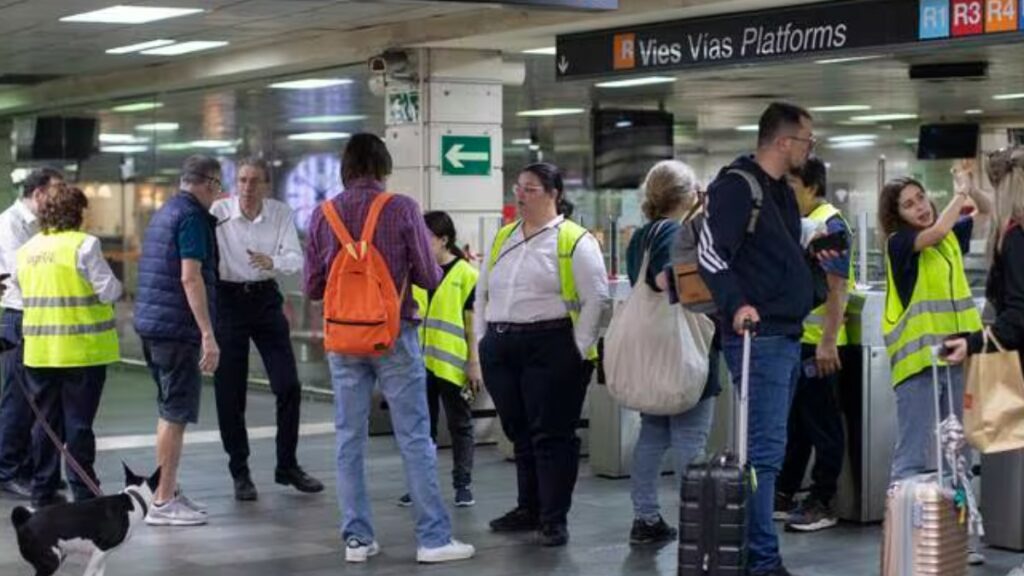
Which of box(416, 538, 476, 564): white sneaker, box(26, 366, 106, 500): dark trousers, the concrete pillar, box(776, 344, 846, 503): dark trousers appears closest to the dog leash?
box(26, 366, 106, 500): dark trousers

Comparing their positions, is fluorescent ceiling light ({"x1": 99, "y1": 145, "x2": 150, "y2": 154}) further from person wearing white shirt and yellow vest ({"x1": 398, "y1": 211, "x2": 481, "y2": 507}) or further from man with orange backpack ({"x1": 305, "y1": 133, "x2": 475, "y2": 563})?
man with orange backpack ({"x1": 305, "y1": 133, "x2": 475, "y2": 563})

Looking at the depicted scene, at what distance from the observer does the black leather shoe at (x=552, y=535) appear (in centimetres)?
802

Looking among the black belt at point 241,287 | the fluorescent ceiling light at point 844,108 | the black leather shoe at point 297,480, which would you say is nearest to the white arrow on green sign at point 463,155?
the black belt at point 241,287

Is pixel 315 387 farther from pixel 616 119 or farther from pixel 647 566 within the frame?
pixel 647 566

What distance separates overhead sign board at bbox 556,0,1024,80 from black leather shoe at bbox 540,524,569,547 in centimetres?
340

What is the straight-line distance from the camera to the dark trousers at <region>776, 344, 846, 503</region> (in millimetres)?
8297

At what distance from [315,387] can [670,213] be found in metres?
8.42

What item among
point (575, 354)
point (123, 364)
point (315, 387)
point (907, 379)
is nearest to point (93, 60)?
point (315, 387)

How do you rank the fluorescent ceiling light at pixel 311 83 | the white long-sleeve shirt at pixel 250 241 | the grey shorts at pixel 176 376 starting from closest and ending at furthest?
1. the grey shorts at pixel 176 376
2. the white long-sleeve shirt at pixel 250 241
3. the fluorescent ceiling light at pixel 311 83

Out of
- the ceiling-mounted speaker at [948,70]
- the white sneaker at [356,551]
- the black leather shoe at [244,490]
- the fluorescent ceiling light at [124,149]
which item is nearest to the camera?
the white sneaker at [356,551]

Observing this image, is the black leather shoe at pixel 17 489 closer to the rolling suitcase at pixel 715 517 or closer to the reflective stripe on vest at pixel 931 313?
the rolling suitcase at pixel 715 517

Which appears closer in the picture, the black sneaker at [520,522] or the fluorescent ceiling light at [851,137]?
the black sneaker at [520,522]

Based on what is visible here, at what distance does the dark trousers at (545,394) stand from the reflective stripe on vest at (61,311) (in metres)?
2.03

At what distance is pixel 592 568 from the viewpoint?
7.55 meters
